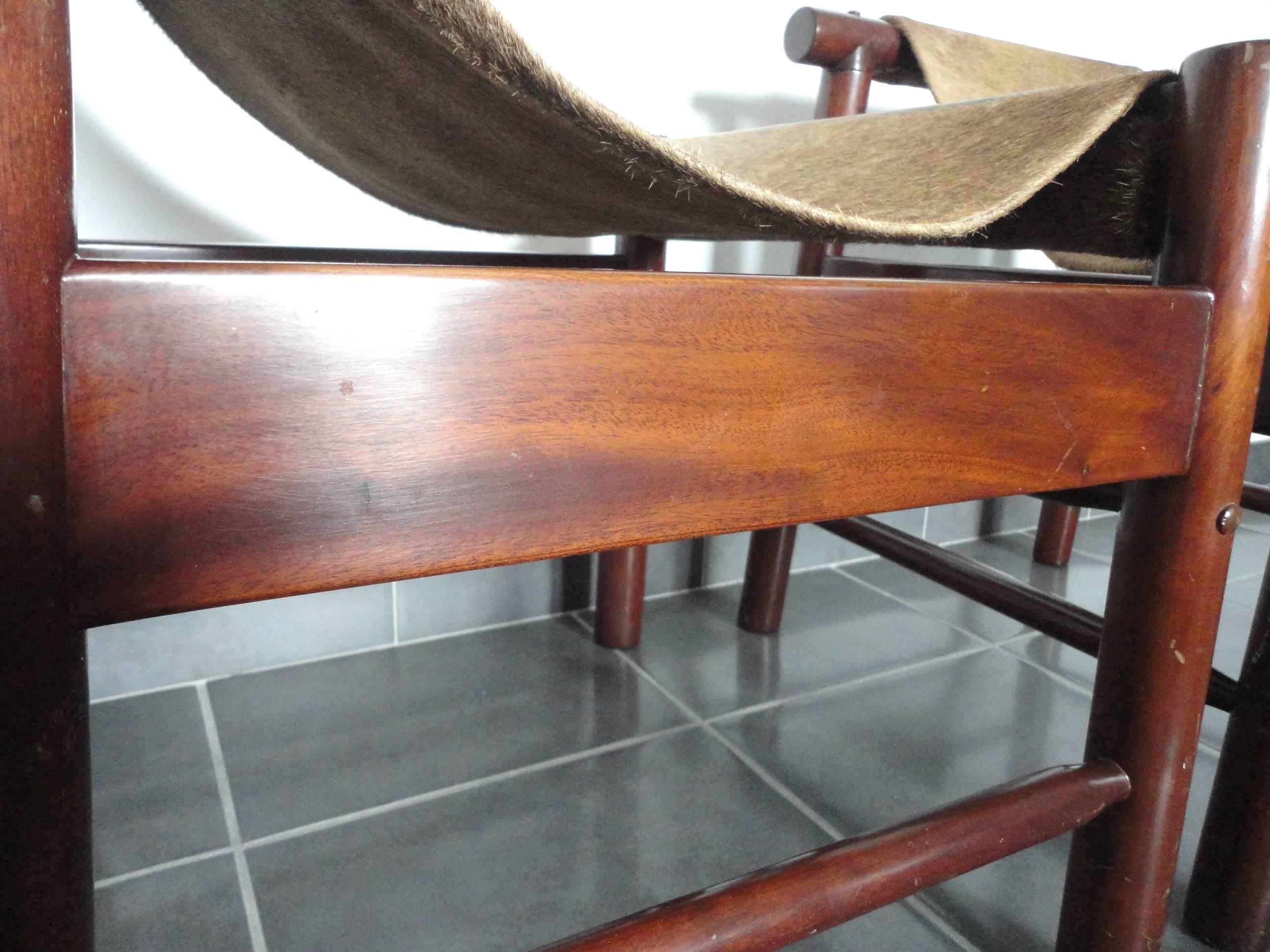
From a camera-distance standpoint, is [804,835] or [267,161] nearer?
[804,835]

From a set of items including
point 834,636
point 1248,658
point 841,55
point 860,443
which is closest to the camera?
point 860,443

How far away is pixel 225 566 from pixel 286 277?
85 millimetres

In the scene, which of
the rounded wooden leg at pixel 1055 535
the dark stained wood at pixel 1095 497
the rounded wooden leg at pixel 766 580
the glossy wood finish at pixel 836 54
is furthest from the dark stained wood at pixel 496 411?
the rounded wooden leg at pixel 1055 535

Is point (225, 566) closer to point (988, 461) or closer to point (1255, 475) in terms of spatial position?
point (988, 461)

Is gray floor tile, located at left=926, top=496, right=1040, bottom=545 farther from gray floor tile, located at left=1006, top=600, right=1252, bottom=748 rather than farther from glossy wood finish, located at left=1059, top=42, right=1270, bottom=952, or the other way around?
glossy wood finish, located at left=1059, top=42, right=1270, bottom=952

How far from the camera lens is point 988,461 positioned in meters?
0.41

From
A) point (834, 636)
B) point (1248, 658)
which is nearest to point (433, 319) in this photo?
point (1248, 658)

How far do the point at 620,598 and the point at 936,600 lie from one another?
18.6 inches

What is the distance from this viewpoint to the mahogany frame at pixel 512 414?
25cm

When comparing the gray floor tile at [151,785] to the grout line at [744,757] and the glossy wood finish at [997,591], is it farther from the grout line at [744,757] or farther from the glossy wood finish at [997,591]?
the glossy wood finish at [997,591]

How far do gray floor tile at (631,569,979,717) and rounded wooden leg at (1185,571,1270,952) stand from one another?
422 millimetres

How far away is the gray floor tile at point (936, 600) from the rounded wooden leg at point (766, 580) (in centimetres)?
15

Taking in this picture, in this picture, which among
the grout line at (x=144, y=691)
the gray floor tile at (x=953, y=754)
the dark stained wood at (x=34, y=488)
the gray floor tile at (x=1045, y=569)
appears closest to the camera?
the dark stained wood at (x=34, y=488)

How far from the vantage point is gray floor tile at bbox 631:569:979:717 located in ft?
3.34
